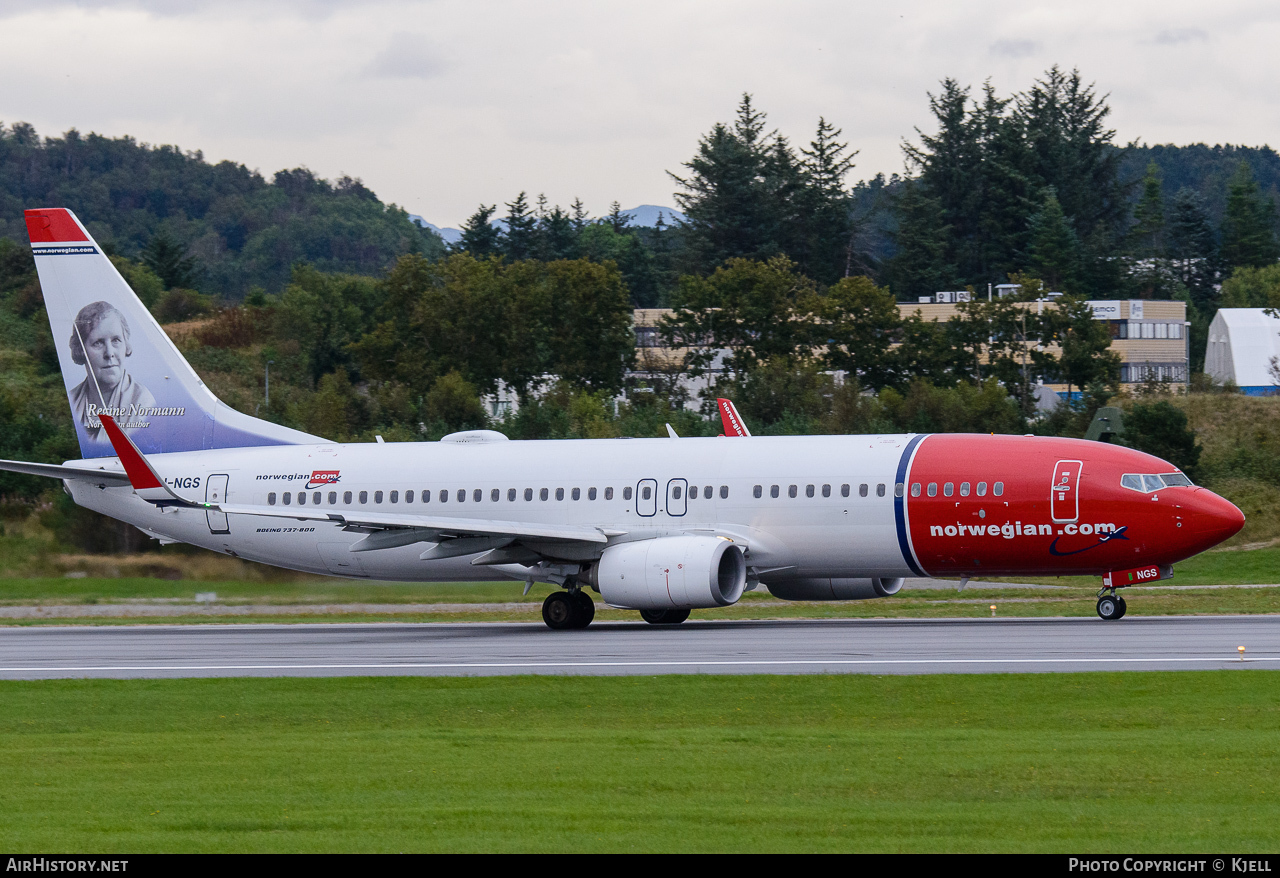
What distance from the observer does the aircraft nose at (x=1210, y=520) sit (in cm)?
3102

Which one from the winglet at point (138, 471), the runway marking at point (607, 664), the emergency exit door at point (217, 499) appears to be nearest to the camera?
the runway marking at point (607, 664)

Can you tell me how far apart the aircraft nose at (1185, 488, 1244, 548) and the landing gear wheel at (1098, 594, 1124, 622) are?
191 cm

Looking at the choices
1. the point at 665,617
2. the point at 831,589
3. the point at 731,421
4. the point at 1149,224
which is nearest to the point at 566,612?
the point at 665,617

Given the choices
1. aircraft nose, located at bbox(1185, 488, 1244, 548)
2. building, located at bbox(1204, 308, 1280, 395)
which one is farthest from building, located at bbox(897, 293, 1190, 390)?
aircraft nose, located at bbox(1185, 488, 1244, 548)

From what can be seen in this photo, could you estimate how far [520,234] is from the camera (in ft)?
431

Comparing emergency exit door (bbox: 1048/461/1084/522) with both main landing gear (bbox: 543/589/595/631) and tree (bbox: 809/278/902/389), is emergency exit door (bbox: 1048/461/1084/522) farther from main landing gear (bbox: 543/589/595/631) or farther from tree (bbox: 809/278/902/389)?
tree (bbox: 809/278/902/389)

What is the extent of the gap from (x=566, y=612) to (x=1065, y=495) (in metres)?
10.2

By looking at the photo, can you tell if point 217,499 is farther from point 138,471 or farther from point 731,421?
point 731,421

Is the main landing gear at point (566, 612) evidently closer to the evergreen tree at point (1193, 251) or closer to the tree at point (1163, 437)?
the tree at point (1163, 437)

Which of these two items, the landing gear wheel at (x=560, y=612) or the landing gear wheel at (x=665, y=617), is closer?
the landing gear wheel at (x=560, y=612)

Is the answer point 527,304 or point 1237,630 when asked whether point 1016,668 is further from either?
point 527,304

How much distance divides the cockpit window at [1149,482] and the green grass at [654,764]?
11393mm

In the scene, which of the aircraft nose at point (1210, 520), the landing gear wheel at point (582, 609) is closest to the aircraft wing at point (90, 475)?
the landing gear wheel at point (582, 609)

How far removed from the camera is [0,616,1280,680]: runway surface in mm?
23328
